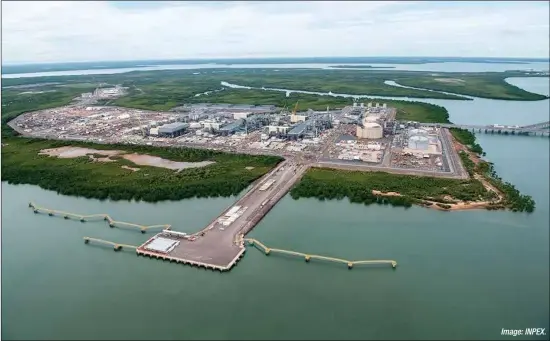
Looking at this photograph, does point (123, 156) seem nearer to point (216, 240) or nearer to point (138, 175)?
point (138, 175)

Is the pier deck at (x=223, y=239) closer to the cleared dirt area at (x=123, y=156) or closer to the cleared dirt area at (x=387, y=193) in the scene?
the cleared dirt area at (x=387, y=193)

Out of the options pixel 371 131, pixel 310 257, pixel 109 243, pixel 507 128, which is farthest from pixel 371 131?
pixel 109 243

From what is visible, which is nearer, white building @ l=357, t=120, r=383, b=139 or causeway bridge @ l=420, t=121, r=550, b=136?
white building @ l=357, t=120, r=383, b=139

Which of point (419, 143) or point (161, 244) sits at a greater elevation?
point (419, 143)

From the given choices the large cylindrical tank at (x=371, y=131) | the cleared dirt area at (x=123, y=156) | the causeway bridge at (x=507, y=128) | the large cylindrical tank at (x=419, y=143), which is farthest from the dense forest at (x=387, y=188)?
the causeway bridge at (x=507, y=128)

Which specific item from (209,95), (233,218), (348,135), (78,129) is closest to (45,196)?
(233,218)

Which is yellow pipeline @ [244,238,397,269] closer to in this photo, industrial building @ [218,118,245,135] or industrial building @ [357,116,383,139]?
industrial building @ [357,116,383,139]

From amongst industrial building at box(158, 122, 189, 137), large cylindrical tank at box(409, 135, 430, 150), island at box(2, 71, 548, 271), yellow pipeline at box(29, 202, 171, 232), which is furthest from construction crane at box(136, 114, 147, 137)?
large cylindrical tank at box(409, 135, 430, 150)
